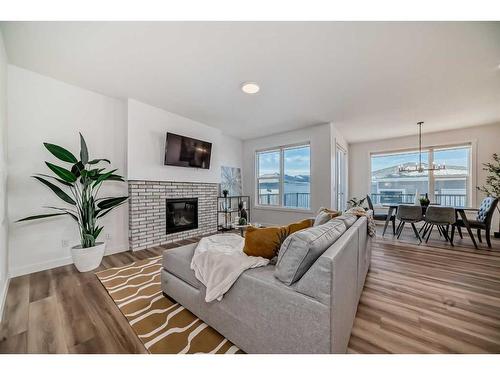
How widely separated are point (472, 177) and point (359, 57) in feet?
16.4

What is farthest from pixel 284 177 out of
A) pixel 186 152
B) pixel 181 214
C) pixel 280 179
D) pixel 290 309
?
pixel 290 309

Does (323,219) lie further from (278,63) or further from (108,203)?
(108,203)

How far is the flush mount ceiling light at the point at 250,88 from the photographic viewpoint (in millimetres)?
2716

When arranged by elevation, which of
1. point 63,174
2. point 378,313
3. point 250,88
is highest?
point 250,88

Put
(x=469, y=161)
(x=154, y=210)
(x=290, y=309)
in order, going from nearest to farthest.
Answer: (x=290, y=309)
(x=154, y=210)
(x=469, y=161)

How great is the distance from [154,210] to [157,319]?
2338mm

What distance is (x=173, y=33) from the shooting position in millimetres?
1835

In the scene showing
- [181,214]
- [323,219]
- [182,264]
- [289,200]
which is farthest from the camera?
[289,200]

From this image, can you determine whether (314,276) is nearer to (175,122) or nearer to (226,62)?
(226,62)

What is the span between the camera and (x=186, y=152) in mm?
4000

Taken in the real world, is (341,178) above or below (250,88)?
below

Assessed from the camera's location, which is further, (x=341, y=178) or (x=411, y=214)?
(x=341, y=178)

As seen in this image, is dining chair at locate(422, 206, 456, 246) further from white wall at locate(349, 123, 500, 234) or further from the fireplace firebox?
the fireplace firebox

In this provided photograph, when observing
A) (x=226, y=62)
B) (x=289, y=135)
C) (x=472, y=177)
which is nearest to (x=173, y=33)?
(x=226, y=62)
